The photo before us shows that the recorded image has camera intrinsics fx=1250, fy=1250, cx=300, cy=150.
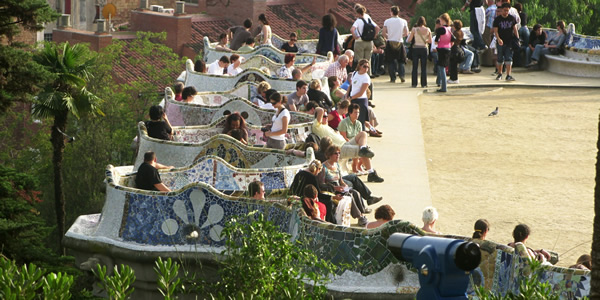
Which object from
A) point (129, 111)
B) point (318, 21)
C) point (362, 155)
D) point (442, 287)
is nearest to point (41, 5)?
point (362, 155)

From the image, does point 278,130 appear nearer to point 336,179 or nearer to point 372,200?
point 372,200

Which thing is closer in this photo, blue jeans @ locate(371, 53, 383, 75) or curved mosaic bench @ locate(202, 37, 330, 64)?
curved mosaic bench @ locate(202, 37, 330, 64)

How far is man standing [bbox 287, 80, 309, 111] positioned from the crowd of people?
0.7 inches

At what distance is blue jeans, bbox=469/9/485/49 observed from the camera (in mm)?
29812

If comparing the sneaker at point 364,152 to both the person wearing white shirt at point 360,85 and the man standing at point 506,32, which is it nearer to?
the person wearing white shirt at point 360,85

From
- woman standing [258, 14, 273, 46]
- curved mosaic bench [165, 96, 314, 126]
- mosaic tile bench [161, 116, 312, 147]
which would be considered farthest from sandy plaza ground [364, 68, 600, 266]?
woman standing [258, 14, 273, 46]

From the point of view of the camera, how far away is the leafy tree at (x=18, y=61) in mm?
21703

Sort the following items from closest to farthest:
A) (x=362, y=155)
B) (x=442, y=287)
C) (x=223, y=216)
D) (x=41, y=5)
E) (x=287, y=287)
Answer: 1. (x=442, y=287)
2. (x=287, y=287)
3. (x=223, y=216)
4. (x=362, y=155)
5. (x=41, y=5)

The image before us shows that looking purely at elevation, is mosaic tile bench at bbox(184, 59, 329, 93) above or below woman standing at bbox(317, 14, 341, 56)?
below

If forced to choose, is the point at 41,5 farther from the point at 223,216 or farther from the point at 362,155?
the point at 223,216

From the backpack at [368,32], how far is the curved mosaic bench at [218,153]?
9.71 meters

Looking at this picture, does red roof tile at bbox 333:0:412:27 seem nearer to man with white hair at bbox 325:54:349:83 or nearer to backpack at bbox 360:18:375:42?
backpack at bbox 360:18:375:42

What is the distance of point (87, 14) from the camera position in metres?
58.2

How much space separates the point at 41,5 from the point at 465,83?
34.6 ft
